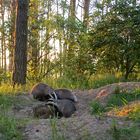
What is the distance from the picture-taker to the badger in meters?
7.33

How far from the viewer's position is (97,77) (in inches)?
504

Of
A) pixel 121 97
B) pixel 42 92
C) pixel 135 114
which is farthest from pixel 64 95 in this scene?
pixel 135 114

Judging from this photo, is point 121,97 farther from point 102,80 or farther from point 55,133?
point 102,80

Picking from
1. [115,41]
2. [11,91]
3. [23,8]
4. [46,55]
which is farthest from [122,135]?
[46,55]

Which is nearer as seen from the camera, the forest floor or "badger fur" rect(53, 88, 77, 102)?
the forest floor

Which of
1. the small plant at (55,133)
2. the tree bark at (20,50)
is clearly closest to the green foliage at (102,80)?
the tree bark at (20,50)

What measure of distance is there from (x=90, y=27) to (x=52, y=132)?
8.66m

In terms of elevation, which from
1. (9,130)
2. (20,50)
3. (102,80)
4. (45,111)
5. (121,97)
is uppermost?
(20,50)

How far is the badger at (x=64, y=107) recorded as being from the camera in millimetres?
7328

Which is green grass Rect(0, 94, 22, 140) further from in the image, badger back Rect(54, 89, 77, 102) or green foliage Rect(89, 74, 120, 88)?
green foliage Rect(89, 74, 120, 88)

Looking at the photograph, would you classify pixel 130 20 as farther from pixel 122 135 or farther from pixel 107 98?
pixel 122 135

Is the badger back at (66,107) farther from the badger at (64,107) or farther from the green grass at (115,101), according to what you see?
the green grass at (115,101)

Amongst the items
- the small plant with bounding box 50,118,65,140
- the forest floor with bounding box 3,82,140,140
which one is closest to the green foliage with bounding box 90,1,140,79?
the forest floor with bounding box 3,82,140,140

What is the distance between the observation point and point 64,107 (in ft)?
24.6
